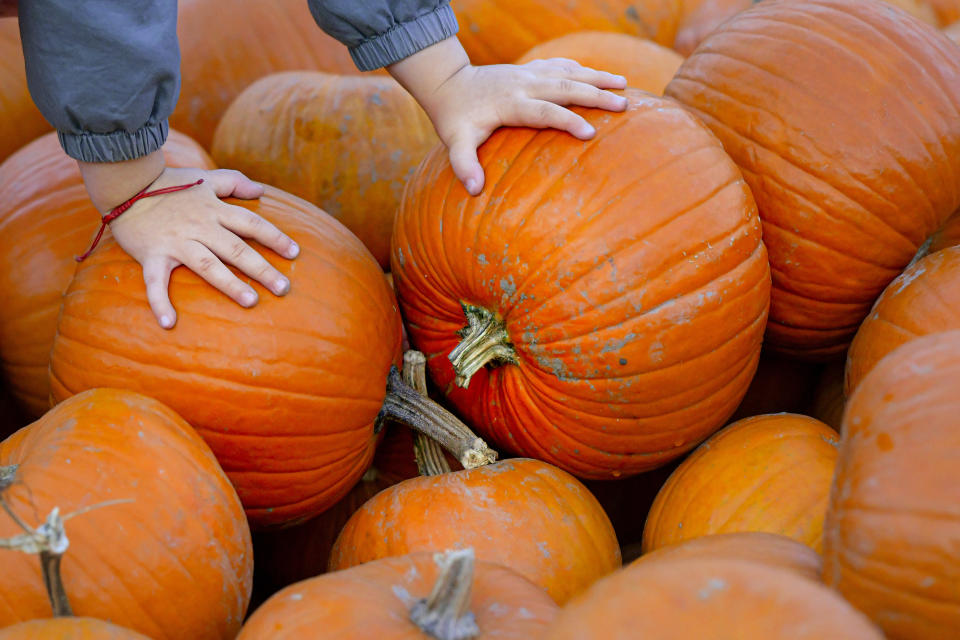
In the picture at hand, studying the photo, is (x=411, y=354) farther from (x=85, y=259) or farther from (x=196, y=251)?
(x=85, y=259)

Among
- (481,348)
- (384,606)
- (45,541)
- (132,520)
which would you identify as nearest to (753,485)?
(481,348)

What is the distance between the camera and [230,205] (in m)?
1.70

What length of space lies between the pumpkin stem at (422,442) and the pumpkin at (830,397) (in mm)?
949

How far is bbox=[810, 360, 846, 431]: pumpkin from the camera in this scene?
6.74 ft

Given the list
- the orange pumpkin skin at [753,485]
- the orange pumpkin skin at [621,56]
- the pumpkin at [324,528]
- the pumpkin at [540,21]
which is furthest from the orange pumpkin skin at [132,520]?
the pumpkin at [540,21]

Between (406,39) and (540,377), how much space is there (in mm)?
756

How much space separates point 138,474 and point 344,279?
564 millimetres

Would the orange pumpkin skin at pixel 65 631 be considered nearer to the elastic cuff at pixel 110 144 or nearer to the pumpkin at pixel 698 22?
the elastic cuff at pixel 110 144

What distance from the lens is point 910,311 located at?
1.69 m

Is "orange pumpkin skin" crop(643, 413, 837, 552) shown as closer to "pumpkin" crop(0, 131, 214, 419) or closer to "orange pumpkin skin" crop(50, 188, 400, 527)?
"orange pumpkin skin" crop(50, 188, 400, 527)

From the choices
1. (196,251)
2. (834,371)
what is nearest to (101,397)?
(196,251)

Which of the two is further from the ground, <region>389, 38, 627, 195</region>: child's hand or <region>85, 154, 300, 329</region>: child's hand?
<region>389, 38, 627, 195</region>: child's hand

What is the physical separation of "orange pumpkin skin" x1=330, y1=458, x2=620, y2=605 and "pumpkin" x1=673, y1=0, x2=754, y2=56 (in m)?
2.01

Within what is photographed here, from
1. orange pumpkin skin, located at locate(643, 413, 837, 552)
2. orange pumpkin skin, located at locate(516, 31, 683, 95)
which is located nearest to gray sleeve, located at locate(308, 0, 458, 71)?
orange pumpkin skin, located at locate(516, 31, 683, 95)
